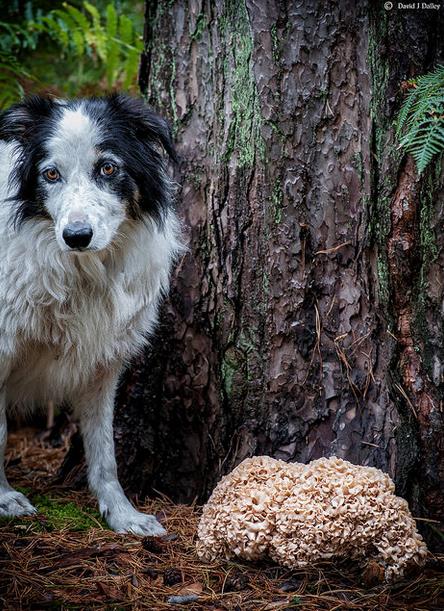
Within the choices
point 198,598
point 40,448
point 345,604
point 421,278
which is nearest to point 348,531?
point 345,604

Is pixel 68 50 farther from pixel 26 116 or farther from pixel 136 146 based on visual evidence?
pixel 136 146

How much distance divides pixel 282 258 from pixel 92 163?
102 centimetres

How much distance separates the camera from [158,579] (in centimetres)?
298

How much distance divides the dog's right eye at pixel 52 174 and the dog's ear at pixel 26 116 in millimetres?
262

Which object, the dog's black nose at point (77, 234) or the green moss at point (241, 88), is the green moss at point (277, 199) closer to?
the green moss at point (241, 88)

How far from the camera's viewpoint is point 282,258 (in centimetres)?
337

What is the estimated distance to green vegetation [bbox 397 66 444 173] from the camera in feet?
9.64

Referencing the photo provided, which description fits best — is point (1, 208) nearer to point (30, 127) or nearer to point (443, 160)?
point (30, 127)

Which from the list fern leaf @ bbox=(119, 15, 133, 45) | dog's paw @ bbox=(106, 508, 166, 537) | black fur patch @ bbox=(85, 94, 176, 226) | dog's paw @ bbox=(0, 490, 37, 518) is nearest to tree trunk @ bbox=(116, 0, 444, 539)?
black fur patch @ bbox=(85, 94, 176, 226)

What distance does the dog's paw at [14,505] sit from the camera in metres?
3.54

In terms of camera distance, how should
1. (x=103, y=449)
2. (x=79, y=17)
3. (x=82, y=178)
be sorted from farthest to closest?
(x=79, y=17) < (x=103, y=449) < (x=82, y=178)

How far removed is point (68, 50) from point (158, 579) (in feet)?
15.1

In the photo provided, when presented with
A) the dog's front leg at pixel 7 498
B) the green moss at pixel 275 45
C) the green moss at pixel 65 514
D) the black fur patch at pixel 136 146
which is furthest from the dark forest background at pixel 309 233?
the dog's front leg at pixel 7 498

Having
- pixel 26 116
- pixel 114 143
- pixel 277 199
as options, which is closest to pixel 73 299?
pixel 114 143
